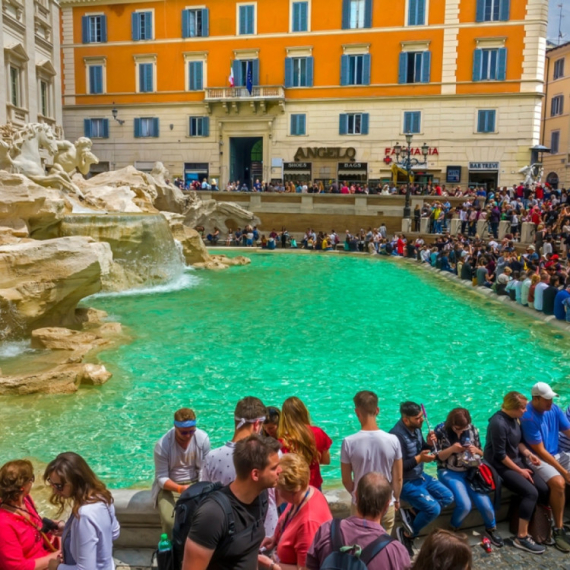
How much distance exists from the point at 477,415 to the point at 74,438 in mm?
4751

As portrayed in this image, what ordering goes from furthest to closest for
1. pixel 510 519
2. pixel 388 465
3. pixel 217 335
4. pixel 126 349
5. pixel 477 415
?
pixel 217 335
pixel 126 349
pixel 477 415
pixel 510 519
pixel 388 465

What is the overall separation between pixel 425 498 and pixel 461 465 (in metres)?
0.44

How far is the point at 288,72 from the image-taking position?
3447cm

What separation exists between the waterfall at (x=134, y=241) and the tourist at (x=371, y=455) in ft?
40.9

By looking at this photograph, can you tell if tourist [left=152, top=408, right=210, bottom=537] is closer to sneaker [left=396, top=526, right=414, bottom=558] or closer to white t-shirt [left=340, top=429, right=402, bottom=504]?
white t-shirt [left=340, top=429, right=402, bottom=504]

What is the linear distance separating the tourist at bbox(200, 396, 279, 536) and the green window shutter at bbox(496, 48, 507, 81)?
32.0 m

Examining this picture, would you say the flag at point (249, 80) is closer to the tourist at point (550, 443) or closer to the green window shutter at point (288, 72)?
the green window shutter at point (288, 72)

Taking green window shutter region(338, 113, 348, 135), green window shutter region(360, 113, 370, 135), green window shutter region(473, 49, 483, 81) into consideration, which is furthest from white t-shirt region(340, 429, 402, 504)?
green window shutter region(473, 49, 483, 81)

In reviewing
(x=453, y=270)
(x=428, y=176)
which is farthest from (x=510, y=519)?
(x=428, y=176)

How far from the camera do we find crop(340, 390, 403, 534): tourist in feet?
13.4

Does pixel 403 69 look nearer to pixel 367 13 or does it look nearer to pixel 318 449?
pixel 367 13

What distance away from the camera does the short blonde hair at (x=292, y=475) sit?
3.14m

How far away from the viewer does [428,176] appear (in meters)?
33.1

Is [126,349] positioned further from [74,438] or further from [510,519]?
[510,519]
